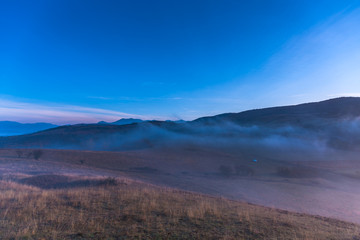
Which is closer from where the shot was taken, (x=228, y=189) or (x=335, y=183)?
(x=228, y=189)

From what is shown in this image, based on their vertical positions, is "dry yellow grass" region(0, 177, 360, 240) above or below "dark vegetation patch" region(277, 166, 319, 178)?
above

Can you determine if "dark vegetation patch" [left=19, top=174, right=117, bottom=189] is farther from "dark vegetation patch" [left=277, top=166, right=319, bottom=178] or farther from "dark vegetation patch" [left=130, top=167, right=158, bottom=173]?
"dark vegetation patch" [left=277, top=166, right=319, bottom=178]

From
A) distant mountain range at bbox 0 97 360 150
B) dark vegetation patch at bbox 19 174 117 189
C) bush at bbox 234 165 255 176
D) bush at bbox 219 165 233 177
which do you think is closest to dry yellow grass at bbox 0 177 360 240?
dark vegetation patch at bbox 19 174 117 189

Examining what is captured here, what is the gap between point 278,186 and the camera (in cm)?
1911

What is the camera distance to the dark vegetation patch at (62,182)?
12.6 metres

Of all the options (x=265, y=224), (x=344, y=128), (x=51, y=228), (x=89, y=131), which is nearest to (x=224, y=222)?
(x=265, y=224)

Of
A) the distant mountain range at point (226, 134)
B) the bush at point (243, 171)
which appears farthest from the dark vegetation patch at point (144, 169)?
the distant mountain range at point (226, 134)

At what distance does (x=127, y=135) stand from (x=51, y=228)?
7232cm

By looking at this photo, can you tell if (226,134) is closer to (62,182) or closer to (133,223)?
(62,182)

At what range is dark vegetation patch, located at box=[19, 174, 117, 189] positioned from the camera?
12.6m

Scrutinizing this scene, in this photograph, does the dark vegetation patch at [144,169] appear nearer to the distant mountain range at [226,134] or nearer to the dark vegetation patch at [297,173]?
the dark vegetation patch at [297,173]

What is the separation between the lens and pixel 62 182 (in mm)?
13398

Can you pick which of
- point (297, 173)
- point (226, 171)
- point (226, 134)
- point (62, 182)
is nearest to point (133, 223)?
point (62, 182)

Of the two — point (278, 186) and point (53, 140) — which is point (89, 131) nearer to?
point (53, 140)
